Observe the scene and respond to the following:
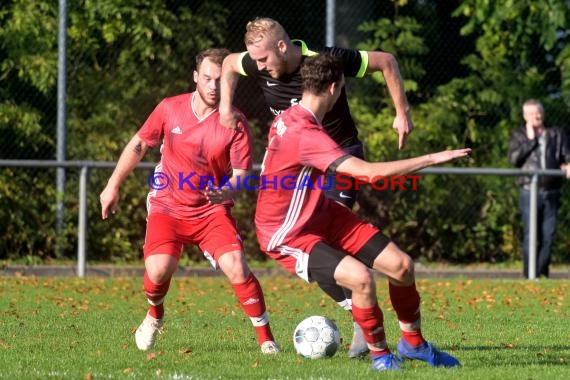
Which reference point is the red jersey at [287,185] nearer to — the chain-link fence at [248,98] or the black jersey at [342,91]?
the black jersey at [342,91]

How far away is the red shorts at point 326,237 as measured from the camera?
23.3 ft

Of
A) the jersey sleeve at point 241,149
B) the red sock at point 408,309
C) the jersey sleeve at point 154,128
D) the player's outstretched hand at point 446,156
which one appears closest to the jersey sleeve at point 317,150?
the player's outstretched hand at point 446,156

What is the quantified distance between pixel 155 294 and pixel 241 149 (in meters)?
1.09

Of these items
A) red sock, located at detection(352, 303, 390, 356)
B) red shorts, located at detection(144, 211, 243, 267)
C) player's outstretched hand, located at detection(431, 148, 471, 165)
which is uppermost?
player's outstretched hand, located at detection(431, 148, 471, 165)

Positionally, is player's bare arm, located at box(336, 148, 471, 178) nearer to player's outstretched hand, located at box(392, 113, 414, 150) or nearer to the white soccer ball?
player's outstretched hand, located at box(392, 113, 414, 150)

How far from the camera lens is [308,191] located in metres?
7.17

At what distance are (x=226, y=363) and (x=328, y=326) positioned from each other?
74 centimetres

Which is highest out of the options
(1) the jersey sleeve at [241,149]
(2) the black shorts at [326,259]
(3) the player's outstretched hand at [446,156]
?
(3) the player's outstretched hand at [446,156]

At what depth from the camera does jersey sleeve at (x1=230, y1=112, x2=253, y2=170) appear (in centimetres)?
820

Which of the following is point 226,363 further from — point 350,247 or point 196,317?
point 196,317

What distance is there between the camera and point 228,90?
8.07m

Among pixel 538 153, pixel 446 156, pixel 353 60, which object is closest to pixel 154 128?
pixel 353 60

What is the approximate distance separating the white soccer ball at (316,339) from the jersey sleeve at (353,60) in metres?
1.59

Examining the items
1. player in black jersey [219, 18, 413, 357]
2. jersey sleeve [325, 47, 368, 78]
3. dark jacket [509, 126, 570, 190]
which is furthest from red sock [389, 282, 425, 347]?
dark jacket [509, 126, 570, 190]
